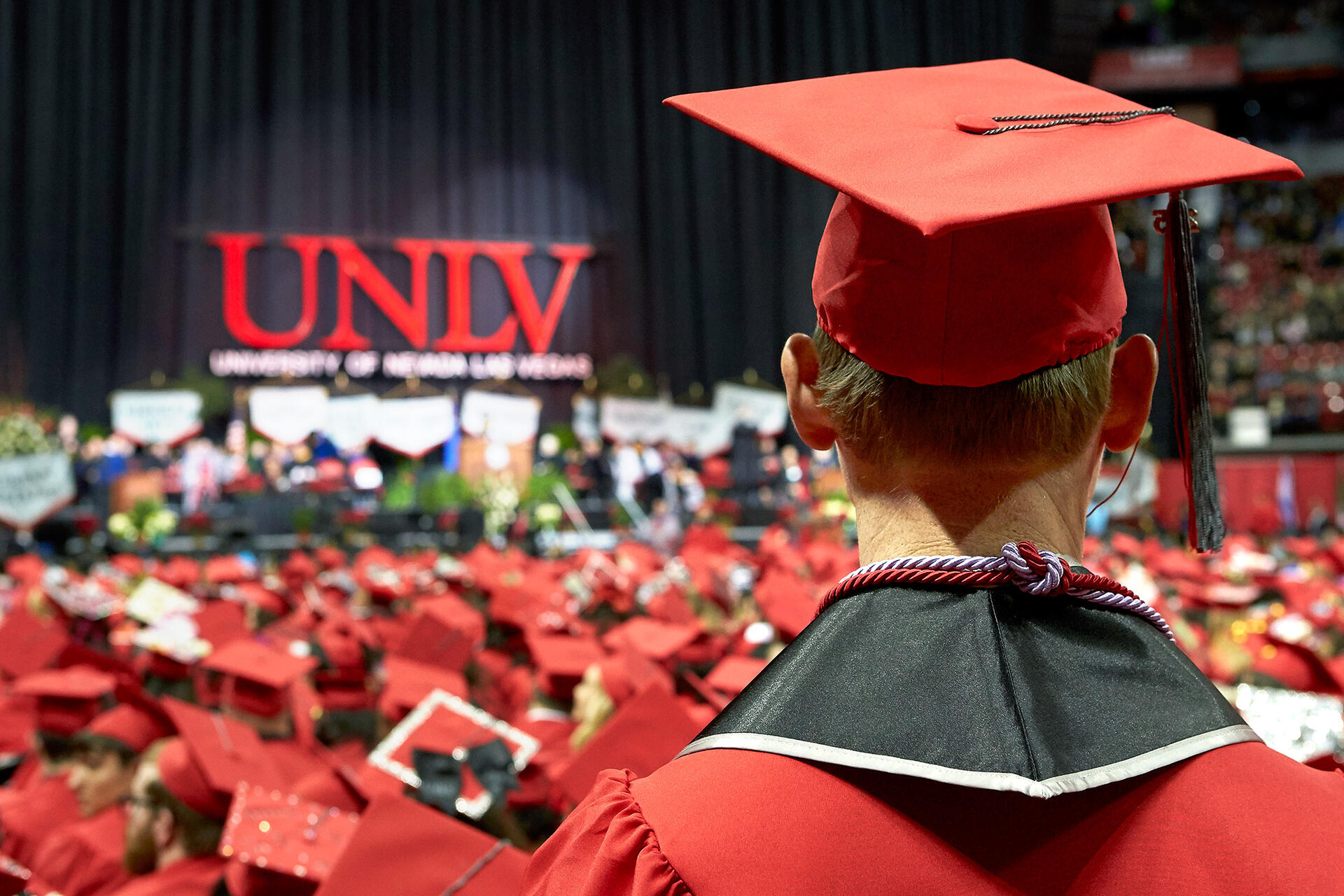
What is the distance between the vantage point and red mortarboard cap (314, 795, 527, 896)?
3.20 feet

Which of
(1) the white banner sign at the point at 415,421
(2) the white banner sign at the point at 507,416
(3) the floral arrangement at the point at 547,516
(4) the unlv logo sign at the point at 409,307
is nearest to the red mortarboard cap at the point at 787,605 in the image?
(3) the floral arrangement at the point at 547,516

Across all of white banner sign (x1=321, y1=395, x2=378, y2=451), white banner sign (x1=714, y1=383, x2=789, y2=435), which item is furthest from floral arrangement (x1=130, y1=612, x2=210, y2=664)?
white banner sign (x1=321, y1=395, x2=378, y2=451)

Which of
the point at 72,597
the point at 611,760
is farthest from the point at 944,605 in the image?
the point at 72,597

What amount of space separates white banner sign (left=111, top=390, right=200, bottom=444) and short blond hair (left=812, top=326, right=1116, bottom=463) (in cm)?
1090

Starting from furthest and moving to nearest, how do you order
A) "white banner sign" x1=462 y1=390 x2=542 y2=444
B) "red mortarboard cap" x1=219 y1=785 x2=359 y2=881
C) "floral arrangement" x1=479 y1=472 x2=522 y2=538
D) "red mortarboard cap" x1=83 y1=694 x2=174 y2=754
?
"white banner sign" x1=462 y1=390 x2=542 y2=444 → "floral arrangement" x1=479 y1=472 x2=522 y2=538 → "red mortarboard cap" x1=83 y1=694 x2=174 y2=754 → "red mortarboard cap" x1=219 y1=785 x2=359 y2=881

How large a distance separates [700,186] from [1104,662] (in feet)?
49.7

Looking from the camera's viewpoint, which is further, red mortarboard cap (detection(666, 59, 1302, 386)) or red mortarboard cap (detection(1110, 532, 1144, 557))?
red mortarboard cap (detection(1110, 532, 1144, 557))

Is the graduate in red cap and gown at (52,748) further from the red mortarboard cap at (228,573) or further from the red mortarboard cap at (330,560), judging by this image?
the red mortarboard cap at (330,560)

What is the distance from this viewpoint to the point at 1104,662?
0.67 m

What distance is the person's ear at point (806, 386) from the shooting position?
2.60ft

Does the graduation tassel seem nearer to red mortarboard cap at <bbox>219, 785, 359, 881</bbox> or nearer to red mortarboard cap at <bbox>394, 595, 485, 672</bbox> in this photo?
red mortarboard cap at <bbox>219, 785, 359, 881</bbox>

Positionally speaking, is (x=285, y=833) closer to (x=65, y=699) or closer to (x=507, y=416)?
(x=65, y=699)

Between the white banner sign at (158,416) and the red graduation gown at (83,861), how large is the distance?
978cm

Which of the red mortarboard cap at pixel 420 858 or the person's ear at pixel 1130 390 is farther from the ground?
the person's ear at pixel 1130 390
